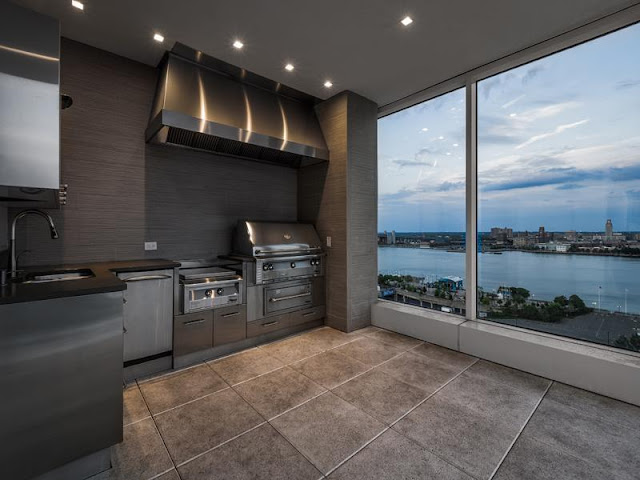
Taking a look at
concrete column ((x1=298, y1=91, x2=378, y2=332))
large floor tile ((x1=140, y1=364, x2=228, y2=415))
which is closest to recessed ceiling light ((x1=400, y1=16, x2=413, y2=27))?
concrete column ((x1=298, y1=91, x2=378, y2=332))

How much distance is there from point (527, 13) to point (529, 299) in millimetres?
2444

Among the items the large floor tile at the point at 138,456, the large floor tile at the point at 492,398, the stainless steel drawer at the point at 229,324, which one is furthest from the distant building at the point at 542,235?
the large floor tile at the point at 138,456

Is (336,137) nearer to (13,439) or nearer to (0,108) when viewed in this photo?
(0,108)

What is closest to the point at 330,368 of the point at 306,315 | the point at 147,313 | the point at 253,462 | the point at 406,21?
the point at 306,315

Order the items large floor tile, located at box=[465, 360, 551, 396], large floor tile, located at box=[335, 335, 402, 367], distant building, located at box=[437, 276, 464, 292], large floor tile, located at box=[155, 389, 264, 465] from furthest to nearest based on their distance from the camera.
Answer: distant building, located at box=[437, 276, 464, 292], large floor tile, located at box=[335, 335, 402, 367], large floor tile, located at box=[465, 360, 551, 396], large floor tile, located at box=[155, 389, 264, 465]

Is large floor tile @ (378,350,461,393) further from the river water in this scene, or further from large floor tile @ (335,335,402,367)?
the river water

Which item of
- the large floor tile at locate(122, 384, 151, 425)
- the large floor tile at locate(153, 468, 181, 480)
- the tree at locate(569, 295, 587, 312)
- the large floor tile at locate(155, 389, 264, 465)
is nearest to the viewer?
the large floor tile at locate(153, 468, 181, 480)

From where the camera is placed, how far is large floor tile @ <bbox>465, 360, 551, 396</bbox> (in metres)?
2.33

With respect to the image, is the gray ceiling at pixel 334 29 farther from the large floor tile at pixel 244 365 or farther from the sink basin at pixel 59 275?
the large floor tile at pixel 244 365

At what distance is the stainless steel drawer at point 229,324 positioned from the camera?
2912 mm

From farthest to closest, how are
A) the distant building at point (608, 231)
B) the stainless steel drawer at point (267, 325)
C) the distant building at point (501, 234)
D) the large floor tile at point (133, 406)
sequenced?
the stainless steel drawer at point (267, 325), the distant building at point (501, 234), the distant building at point (608, 231), the large floor tile at point (133, 406)

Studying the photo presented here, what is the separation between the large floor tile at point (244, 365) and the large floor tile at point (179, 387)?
8 cm

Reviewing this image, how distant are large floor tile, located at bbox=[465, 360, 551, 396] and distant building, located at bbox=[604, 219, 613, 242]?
4.20 feet

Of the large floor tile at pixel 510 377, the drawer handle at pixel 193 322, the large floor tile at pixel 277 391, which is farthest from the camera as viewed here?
the drawer handle at pixel 193 322
